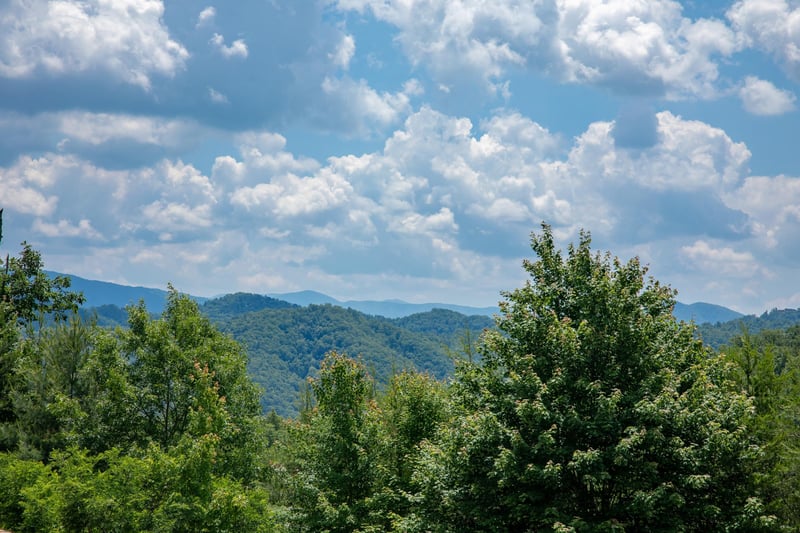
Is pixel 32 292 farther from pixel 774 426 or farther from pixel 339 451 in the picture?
pixel 774 426

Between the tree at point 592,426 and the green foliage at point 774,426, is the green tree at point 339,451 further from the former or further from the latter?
the green foliage at point 774,426

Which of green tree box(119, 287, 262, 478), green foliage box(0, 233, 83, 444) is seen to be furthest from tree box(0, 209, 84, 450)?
green tree box(119, 287, 262, 478)

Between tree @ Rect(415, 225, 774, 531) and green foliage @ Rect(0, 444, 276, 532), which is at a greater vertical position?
tree @ Rect(415, 225, 774, 531)

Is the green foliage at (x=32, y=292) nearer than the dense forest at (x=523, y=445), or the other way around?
the dense forest at (x=523, y=445)

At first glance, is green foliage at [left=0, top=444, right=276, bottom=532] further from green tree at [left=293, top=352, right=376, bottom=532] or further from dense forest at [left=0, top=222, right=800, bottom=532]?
green tree at [left=293, top=352, right=376, bottom=532]

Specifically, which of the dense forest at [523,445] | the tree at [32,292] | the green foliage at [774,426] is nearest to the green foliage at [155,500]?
the dense forest at [523,445]

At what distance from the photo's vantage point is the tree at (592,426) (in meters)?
15.8

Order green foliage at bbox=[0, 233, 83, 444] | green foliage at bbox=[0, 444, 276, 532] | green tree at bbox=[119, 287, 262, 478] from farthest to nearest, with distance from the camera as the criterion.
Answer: green foliage at bbox=[0, 233, 83, 444]
green tree at bbox=[119, 287, 262, 478]
green foliage at bbox=[0, 444, 276, 532]

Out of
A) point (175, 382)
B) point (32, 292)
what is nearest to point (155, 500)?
point (175, 382)

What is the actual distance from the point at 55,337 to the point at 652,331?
86.0 ft

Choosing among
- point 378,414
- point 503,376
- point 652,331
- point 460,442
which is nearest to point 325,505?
point 378,414

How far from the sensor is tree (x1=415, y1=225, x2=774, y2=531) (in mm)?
15820

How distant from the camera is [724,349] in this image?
24.7 meters

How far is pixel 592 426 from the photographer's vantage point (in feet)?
52.4
